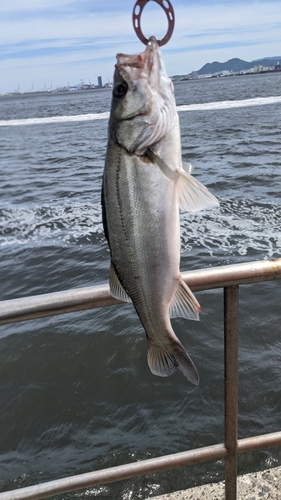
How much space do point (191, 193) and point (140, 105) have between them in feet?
1.04

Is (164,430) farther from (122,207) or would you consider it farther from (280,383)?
(122,207)

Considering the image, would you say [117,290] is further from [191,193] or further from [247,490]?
[247,490]

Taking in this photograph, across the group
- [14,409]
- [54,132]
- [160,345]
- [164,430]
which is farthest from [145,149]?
[54,132]

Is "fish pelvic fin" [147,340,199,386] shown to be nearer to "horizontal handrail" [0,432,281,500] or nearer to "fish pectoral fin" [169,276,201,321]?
"fish pectoral fin" [169,276,201,321]

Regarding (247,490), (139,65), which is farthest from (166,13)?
(247,490)

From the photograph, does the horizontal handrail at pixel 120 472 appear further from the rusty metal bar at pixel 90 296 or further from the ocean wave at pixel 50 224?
the ocean wave at pixel 50 224

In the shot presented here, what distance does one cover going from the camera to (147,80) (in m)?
1.37

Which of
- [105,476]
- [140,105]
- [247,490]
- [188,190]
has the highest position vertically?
[140,105]

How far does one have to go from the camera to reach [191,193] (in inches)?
56.2

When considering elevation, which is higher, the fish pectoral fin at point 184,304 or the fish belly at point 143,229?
the fish belly at point 143,229

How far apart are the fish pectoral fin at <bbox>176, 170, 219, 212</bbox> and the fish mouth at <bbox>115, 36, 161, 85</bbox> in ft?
1.05

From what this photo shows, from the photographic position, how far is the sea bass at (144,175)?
137 cm

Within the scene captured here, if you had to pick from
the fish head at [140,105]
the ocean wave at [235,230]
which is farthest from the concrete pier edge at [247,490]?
the ocean wave at [235,230]

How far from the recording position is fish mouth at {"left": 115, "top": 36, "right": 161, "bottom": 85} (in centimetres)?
134
